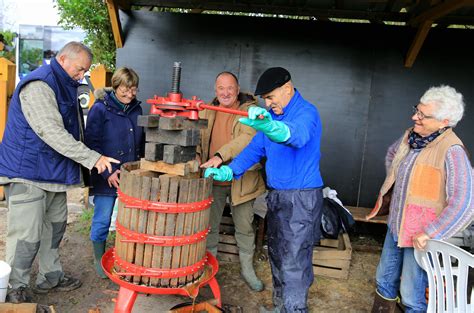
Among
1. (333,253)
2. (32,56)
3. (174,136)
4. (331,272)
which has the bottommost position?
(331,272)

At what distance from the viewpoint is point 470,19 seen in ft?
17.0

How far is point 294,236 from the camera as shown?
2955mm

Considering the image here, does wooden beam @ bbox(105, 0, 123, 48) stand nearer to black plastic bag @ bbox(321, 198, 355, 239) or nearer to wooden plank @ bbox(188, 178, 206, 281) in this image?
wooden plank @ bbox(188, 178, 206, 281)

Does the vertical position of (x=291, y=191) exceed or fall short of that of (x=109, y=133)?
it falls short

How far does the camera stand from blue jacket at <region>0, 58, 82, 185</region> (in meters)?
3.11

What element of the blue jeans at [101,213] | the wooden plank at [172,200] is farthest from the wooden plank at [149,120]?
the blue jeans at [101,213]

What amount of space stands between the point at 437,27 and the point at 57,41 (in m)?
14.8

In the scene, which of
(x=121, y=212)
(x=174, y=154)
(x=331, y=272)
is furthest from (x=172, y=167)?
(x=331, y=272)

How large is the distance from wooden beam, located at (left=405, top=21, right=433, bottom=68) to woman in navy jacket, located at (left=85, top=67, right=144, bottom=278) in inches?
134

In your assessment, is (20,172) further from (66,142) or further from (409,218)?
(409,218)

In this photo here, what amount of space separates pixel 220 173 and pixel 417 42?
3363mm

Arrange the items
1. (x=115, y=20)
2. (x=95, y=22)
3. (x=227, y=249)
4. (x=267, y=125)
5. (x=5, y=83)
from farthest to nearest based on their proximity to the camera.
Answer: (x=95, y=22), (x=5, y=83), (x=115, y=20), (x=227, y=249), (x=267, y=125)

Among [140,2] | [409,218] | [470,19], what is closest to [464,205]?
[409,218]

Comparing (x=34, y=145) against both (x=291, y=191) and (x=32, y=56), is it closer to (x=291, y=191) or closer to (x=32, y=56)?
(x=291, y=191)
